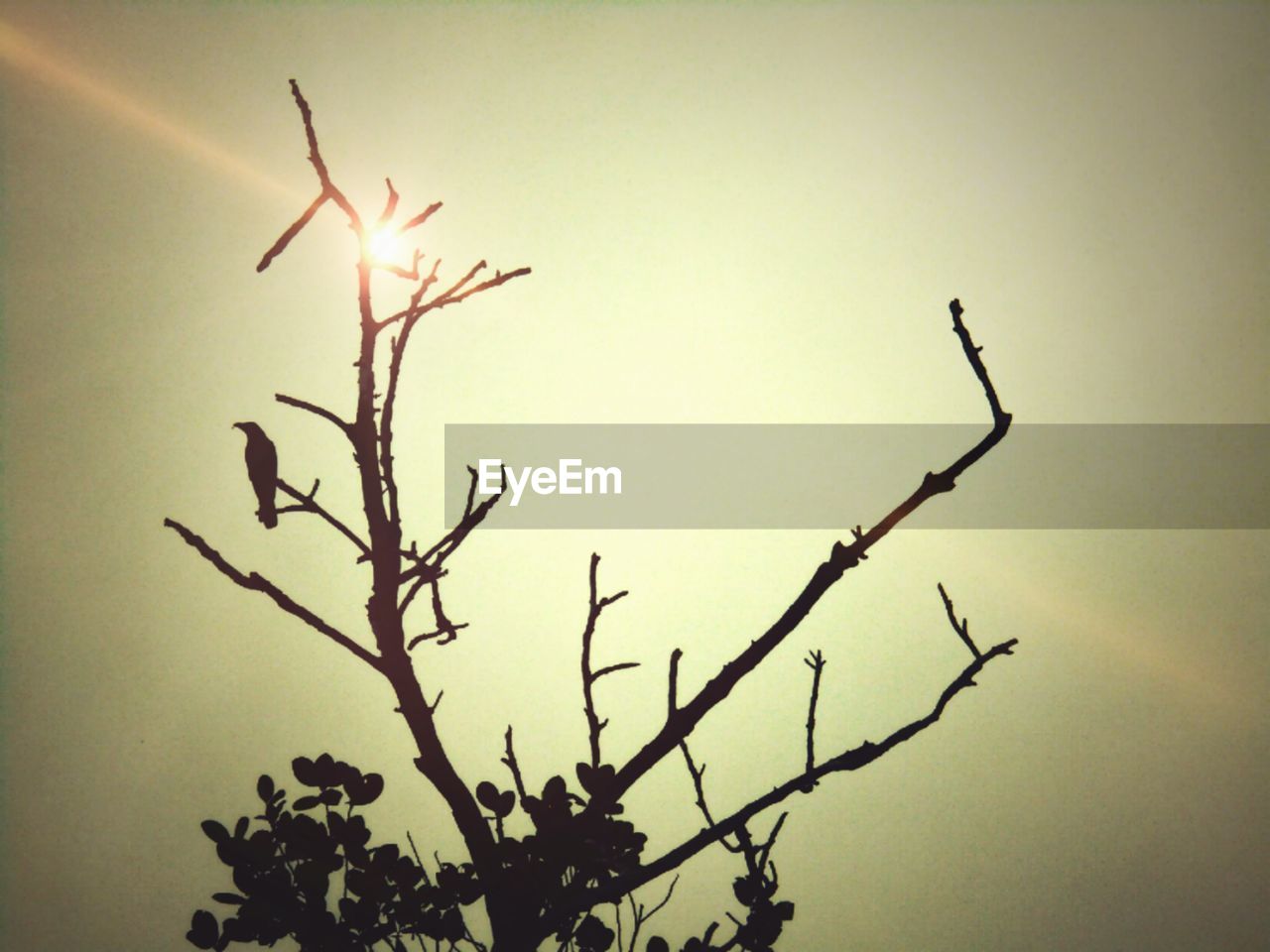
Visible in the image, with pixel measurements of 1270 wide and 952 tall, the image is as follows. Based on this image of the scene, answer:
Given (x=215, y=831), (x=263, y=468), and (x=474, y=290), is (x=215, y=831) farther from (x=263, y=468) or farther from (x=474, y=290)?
(x=474, y=290)

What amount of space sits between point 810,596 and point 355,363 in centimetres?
110

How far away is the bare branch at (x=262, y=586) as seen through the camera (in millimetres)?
1642

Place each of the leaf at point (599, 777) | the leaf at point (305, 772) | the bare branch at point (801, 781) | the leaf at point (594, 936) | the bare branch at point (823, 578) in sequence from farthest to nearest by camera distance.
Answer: the leaf at point (594, 936) → the leaf at point (305, 772) → the leaf at point (599, 777) → the bare branch at point (801, 781) → the bare branch at point (823, 578)

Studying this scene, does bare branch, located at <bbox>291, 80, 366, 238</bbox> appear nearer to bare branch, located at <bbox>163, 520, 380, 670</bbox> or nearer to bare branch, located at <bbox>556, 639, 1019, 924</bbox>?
bare branch, located at <bbox>163, 520, 380, 670</bbox>

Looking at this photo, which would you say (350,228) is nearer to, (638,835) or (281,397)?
(281,397)

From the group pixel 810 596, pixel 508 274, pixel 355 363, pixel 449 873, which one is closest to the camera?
pixel 810 596

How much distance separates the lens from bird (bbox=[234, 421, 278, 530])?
1.66m

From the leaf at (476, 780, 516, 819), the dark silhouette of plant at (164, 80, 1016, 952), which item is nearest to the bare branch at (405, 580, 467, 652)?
the dark silhouette of plant at (164, 80, 1016, 952)

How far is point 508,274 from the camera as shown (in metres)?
1.80

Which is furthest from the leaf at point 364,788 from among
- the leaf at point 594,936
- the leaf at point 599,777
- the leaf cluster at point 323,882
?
the leaf at point 599,777

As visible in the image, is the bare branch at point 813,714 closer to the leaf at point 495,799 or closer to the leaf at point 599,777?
the leaf at point 599,777

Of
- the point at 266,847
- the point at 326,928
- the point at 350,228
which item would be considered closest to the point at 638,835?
the point at 326,928

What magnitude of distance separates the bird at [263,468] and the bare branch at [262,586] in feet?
0.41

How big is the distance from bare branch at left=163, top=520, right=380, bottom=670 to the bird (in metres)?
0.13
